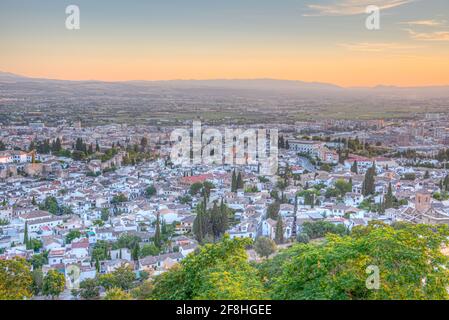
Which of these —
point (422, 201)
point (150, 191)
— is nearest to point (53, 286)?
point (150, 191)

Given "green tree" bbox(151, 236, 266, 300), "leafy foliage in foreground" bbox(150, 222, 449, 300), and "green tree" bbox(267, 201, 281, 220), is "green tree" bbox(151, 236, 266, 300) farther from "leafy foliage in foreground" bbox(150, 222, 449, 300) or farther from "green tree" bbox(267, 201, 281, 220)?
"green tree" bbox(267, 201, 281, 220)

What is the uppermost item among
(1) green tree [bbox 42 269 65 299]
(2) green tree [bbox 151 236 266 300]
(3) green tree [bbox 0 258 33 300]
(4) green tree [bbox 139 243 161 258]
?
(2) green tree [bbox 151 236 266 300]

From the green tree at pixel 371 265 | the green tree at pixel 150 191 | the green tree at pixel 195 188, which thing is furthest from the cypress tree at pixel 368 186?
the green tree at pixel 371 265

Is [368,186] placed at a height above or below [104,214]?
above

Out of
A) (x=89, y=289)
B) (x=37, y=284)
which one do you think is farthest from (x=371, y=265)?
(x=37, y=284)

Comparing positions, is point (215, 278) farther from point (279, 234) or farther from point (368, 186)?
point (368, 186)

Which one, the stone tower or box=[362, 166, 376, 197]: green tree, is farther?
box=[362, 166, 376, 197]: green tree

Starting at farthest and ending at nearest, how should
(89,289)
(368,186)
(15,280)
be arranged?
(368,186) → (89,289) → (15,280)

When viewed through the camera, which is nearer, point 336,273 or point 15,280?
point 336,273

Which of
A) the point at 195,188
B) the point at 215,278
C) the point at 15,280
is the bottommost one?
the point at 195,188

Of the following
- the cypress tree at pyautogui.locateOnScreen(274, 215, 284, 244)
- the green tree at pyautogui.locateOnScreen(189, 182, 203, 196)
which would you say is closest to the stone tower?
the cypress tree at pyautogui.locateOnScreen(274, 215, 284, 244)

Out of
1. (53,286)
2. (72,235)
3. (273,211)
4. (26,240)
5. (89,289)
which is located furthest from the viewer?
(273,211)
